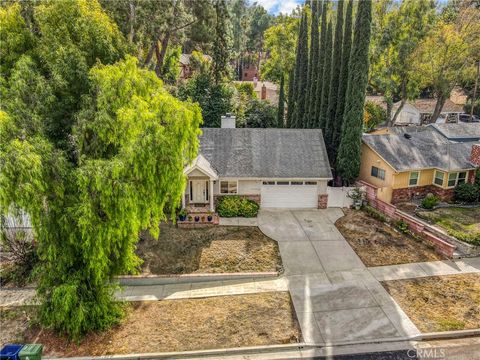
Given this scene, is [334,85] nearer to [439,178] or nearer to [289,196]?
[439,178]

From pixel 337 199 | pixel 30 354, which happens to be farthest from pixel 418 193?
pixel 30 354

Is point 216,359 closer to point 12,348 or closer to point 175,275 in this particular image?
point 175,275

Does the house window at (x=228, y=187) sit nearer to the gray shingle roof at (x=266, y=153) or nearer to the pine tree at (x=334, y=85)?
the gray shingle roof at (x=266, y=153)

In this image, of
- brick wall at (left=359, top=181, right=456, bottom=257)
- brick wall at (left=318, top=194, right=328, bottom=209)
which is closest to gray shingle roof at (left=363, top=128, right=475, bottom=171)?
brick wall at (left=359, top=181, right=456, bottom=257)

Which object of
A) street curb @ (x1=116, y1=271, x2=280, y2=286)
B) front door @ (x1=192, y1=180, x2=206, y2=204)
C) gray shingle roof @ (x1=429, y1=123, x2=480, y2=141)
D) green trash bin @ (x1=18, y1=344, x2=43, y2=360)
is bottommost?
street curb @ (x1=116, y1=271, x2=280, y2=286)

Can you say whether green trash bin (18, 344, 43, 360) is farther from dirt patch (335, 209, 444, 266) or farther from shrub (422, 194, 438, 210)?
shrub (422, 194, 438, 210)

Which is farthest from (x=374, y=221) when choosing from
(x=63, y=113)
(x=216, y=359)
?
(x=63, y=113)
